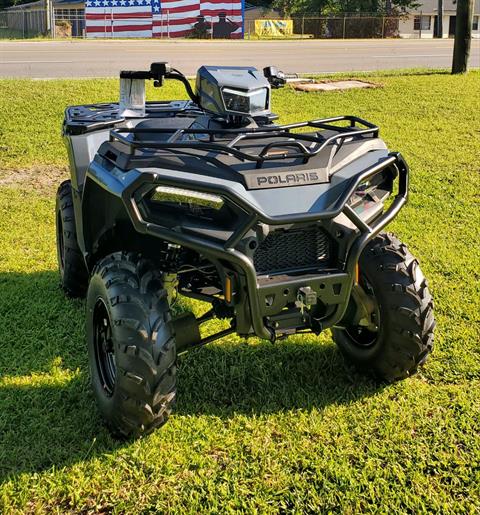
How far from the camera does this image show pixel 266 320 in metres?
2.62

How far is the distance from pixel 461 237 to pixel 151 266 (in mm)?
3298

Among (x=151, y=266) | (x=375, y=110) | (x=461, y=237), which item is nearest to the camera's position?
(x=151, y=266)

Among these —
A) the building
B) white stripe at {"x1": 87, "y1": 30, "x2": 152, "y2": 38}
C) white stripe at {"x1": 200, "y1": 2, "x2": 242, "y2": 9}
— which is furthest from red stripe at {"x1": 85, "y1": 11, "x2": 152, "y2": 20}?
the building

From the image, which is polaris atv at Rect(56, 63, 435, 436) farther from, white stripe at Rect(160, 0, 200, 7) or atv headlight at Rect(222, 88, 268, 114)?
white stripe at Rect(160, 0, 200, 7)

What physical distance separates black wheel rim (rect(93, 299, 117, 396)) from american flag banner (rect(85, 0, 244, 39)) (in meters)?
30.8

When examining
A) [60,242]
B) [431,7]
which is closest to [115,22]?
[431,7]

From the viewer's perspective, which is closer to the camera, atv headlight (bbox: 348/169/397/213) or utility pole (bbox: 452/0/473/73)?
atv headlight (bbox: 348/169/397/213)

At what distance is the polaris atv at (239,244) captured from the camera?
247 centimetres

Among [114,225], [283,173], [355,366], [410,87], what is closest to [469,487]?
[355,366]

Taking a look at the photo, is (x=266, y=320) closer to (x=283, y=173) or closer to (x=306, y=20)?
(x=283, y=173)

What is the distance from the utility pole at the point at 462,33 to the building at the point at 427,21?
35.5 m

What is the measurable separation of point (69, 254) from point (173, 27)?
31.0 metres

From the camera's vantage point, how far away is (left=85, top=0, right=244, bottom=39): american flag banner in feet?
106

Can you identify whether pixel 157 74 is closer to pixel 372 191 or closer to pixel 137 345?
pixel 372 191
